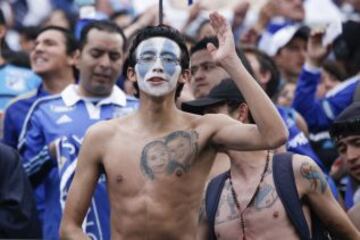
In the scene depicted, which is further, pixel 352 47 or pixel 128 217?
pixel 352 47

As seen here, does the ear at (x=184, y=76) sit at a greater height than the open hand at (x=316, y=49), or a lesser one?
greater

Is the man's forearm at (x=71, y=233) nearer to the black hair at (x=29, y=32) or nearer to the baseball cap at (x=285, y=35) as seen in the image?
the baseball cap at (x=285, y=35)

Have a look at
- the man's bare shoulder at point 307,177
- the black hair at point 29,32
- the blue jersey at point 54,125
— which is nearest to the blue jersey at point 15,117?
the blue jersey at point 54,125

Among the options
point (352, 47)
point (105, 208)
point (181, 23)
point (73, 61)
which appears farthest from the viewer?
point (181, 23)

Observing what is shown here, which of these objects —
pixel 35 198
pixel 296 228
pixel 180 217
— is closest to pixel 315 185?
pixel 296 228

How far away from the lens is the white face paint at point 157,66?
746 cm

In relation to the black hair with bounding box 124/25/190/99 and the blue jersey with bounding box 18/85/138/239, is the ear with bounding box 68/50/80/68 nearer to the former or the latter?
the blue jersey with bounding box 18/85/138/239

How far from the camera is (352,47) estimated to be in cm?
1170

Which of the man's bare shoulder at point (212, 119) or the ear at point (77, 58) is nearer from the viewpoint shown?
the man's bare shoulder at point (212, 119)

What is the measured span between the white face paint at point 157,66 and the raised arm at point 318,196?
0.77 meters

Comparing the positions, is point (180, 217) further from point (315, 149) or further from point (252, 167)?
point (315, 149)

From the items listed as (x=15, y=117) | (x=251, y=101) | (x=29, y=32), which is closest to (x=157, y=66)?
(x=251, y=101)

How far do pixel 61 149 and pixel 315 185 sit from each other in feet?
8.00

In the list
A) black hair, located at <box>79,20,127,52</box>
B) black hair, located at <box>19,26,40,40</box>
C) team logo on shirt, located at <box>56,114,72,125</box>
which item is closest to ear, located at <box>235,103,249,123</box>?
team logo on shirt, located at <box>56,114,72,125</box>
